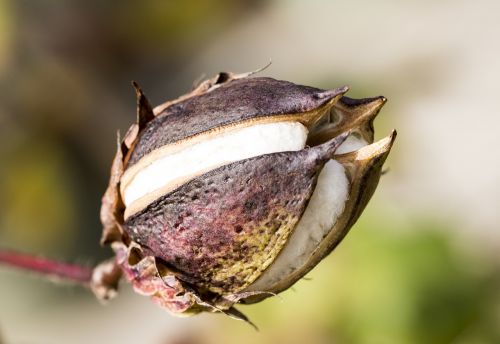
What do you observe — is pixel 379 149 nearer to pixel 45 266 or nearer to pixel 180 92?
pixel 45 266

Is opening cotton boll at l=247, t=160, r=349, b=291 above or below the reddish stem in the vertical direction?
above

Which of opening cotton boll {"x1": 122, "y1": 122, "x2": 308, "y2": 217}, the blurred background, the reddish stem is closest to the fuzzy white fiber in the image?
opening cotton boll {"x1": 122, "y1": 122, "x2": 308, "y2": 217}

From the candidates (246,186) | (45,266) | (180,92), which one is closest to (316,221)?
(246,186)

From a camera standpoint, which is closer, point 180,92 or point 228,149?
point 228,149

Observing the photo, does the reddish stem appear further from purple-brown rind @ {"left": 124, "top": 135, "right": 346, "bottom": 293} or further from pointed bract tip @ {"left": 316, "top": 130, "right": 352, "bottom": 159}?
pointed bract tip @ {"left": 316, "top": 130, "right": 352, "bottom": 159}

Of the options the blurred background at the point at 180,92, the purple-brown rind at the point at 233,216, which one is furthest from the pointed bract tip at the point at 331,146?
the blurred background at the point at 180,92

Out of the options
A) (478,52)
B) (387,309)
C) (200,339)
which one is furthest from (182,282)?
(478,52)

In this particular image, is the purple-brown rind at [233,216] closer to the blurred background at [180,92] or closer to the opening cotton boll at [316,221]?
the opening cotton boll at [316,221]

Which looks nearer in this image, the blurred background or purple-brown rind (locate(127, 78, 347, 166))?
purple-brown rind (locate(127, 78, 347, 166))
